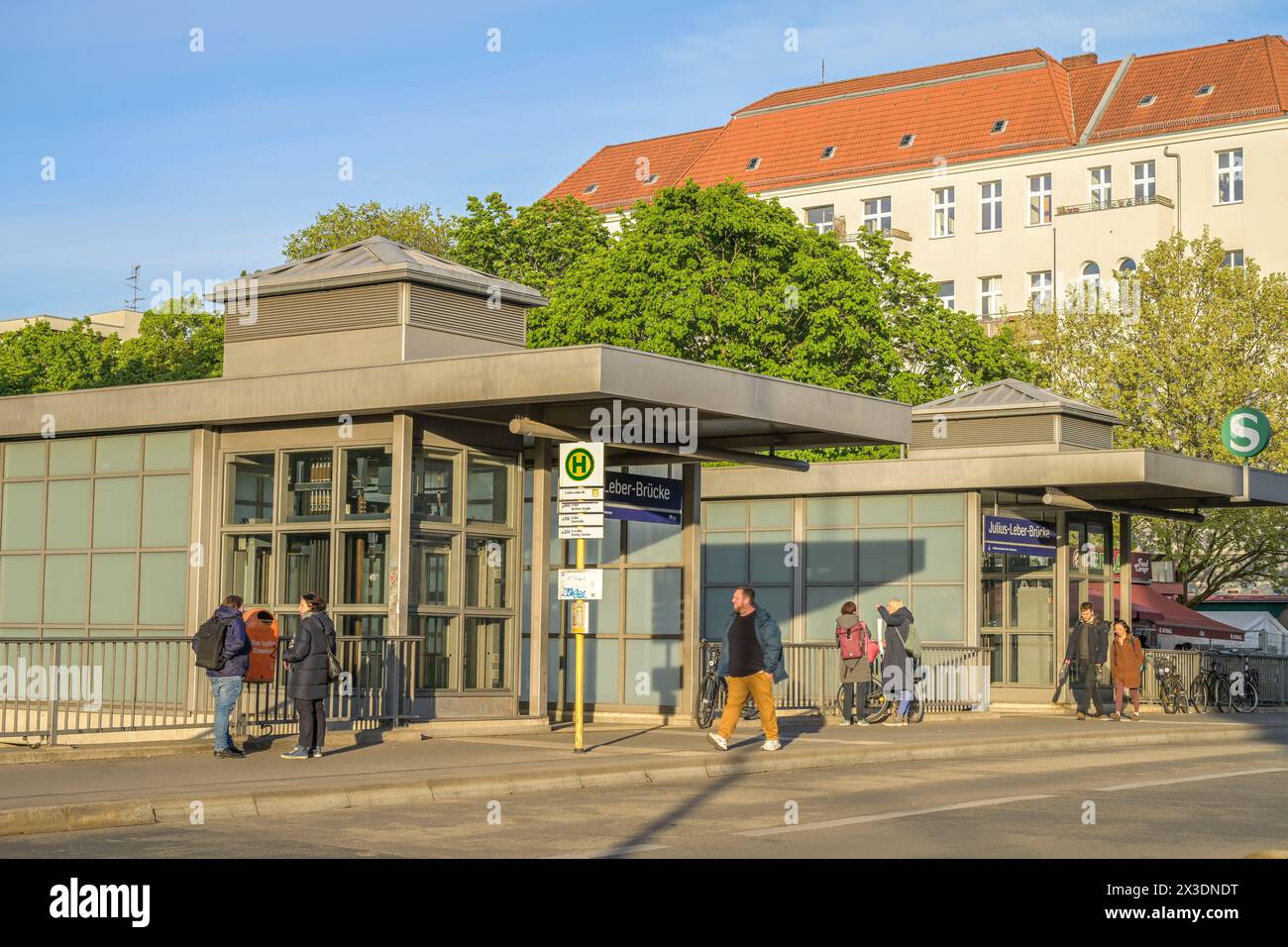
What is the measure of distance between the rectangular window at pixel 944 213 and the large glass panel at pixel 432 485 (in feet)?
201

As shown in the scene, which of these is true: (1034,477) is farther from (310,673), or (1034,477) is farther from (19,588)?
(19,588)

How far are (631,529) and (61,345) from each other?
50.4 metres

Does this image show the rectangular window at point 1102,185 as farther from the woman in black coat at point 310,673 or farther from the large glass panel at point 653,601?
the woman in black coat at point 310,673

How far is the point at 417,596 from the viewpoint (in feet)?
67.3

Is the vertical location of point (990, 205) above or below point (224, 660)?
above

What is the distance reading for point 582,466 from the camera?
18.4m

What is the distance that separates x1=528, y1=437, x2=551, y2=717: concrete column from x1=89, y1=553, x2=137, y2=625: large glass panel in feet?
16.3

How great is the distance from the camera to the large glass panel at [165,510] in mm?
21797

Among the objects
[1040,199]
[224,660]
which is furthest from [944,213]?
[224,660]

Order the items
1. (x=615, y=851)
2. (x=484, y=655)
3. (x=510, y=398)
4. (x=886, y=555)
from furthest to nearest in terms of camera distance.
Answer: (x=886, y=555)
(x=484, y=655)
(x=510, y=398)
(x=615, y=851)

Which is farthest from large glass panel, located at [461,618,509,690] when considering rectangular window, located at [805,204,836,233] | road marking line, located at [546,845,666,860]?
rectangular window, located at [805,204,836,233]

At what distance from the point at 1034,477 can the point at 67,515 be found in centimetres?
1530

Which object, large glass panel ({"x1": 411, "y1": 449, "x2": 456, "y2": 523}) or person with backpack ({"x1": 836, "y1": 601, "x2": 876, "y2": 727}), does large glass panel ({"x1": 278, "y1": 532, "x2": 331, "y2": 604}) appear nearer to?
large glass panel ({"x1": 411, "y1": 449, "x2": 456, "y2": 523})
